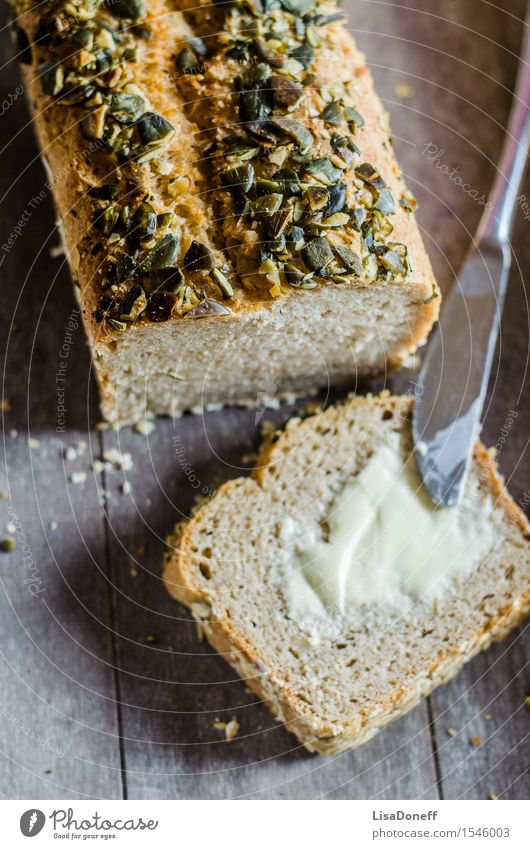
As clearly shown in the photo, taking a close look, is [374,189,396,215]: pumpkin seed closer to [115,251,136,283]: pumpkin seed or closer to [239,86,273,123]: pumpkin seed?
[239,86,273,123]: pumpkin seed

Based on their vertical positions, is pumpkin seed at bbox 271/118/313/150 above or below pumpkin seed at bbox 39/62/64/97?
below

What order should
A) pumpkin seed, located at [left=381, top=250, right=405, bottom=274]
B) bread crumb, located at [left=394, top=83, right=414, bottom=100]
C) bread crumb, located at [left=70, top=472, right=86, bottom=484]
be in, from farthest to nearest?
1. bread crumb, located at [left=394, top=83, right=414, bottom=100]
2. bread crumb, located at [left=70, top=472, right=86, bottom=484]
3. pumpkin seed, located at [left=381, top=250, right=405, bottom=274]

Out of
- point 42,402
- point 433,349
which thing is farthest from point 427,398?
point 42,402

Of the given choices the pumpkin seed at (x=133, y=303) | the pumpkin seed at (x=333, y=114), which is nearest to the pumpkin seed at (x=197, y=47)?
the pumpkin seed at (x=333, y=114)

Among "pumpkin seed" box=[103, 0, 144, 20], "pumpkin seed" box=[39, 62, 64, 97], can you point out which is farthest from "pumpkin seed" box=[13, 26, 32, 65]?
"pumpkin seed" box=[103, 0, 144, 20]

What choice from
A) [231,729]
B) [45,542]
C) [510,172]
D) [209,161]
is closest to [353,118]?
[209,161]

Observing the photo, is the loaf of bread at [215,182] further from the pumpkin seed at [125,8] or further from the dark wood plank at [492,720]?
the dark wood plank at [492,720]
